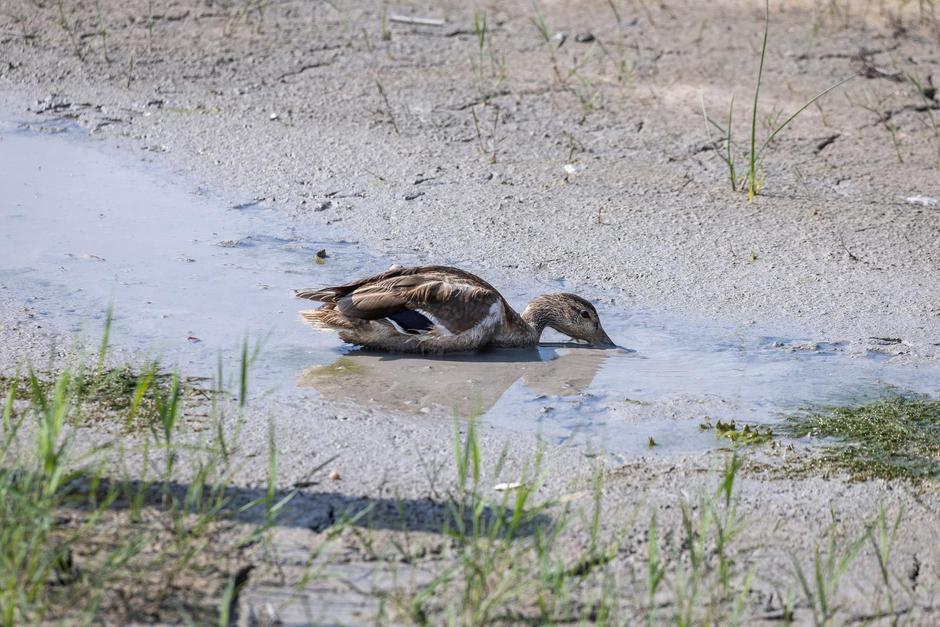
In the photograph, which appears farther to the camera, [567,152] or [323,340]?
[567,152]

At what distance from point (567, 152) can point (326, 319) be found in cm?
299

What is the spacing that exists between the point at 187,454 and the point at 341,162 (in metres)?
4.09

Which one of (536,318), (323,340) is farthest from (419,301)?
(536,318)

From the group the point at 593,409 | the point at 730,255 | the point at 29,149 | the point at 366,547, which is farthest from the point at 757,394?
the point at 29,149

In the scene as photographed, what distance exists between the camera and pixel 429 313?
19.5 feet

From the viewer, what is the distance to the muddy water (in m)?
5.25

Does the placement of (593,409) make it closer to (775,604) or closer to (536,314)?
(536,314)

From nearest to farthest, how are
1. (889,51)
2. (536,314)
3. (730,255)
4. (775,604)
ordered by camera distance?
1. (775,604)
2. (536,314)
3. (730,255)
4. (889,51)

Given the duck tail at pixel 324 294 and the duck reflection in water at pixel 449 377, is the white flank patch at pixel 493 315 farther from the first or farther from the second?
the duck tail at pixel 324 294

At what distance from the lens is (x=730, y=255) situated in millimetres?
7000

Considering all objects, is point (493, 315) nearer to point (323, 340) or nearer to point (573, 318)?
point (573, 318)

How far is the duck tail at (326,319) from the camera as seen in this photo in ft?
19.2

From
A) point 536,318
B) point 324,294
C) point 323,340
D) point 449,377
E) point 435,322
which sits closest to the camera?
point 449,377

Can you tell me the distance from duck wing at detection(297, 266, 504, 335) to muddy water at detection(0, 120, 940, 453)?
0.60ft
